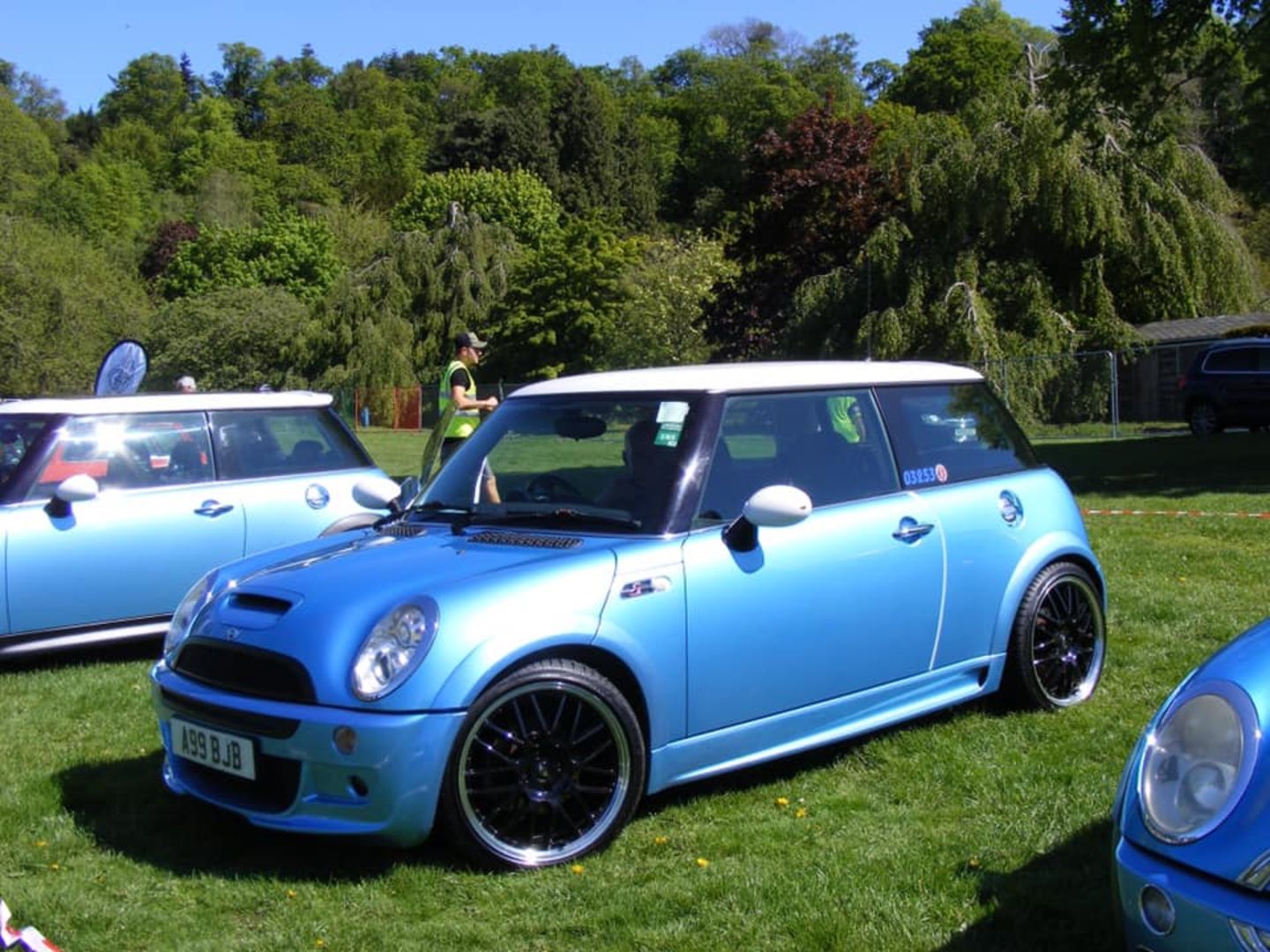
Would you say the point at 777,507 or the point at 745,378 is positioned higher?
the point at 745,378

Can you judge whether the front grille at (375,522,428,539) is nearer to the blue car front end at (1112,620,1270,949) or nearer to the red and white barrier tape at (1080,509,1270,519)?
the blue car front end at (1112,620,1270,949)

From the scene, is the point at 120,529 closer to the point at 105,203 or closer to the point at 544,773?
the point at 544,773

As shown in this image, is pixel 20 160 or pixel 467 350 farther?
pixel 20 160

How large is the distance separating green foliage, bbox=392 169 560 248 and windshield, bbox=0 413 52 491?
2652 inches

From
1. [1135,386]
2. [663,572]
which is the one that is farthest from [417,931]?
[1135,386]

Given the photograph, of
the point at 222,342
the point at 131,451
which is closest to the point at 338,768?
the point at 131,451

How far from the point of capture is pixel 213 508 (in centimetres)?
768

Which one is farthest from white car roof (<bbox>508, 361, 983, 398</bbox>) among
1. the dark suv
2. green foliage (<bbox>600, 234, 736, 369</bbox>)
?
green foliage (<bbox>600, 234, 736, 369</bbox>)

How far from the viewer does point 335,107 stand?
123625 mm

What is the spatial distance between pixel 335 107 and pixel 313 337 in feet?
268

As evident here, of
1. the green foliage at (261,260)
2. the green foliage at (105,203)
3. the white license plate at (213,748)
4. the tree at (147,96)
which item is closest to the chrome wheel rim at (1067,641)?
the white license plate at (213,748)

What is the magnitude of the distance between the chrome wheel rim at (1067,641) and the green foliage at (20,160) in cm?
7394

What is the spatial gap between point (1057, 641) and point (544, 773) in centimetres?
271

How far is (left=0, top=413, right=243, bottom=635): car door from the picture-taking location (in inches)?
278
